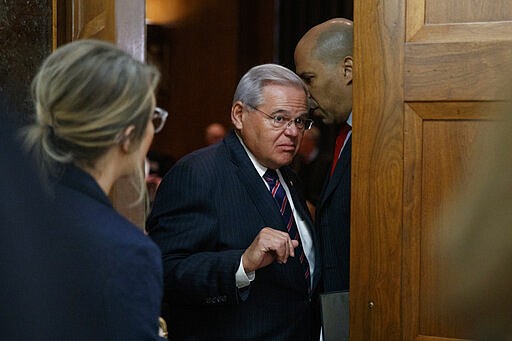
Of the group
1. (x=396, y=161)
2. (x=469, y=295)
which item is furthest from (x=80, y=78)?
(x=396, y=161)

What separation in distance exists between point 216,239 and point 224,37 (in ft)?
18.6

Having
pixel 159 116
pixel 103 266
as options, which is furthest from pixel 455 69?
pixel 103 266

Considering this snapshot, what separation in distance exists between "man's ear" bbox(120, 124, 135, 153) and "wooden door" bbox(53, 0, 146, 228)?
95cm

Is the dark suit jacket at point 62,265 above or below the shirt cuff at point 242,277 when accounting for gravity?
above

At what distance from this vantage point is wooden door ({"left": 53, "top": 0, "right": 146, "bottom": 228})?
106 inches

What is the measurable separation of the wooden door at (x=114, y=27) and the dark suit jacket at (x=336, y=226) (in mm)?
666

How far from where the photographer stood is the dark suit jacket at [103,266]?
1.58m

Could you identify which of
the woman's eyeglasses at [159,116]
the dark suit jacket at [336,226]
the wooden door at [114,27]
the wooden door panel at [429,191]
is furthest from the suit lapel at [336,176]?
the woman's eyeglasses at [159,116]

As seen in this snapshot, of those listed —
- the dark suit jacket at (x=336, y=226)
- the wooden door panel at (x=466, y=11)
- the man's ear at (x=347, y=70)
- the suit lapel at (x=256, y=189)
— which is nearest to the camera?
the wooden door panel at (x=466, y=11)

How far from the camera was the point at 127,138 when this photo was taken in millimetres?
1733

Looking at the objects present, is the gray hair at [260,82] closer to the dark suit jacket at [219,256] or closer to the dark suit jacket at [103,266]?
the dark suit jacket at [219,256]

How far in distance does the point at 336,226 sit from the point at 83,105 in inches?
62.6

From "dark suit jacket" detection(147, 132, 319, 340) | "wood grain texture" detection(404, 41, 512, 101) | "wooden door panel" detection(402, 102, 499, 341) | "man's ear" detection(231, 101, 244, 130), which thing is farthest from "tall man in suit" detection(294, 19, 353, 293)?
"wood grain texture" detection(404, 41, 512, 101)

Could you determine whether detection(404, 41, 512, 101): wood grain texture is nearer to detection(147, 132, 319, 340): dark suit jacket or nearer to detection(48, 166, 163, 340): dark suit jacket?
detection(147, 132, 319, 340): dark suit jacket
